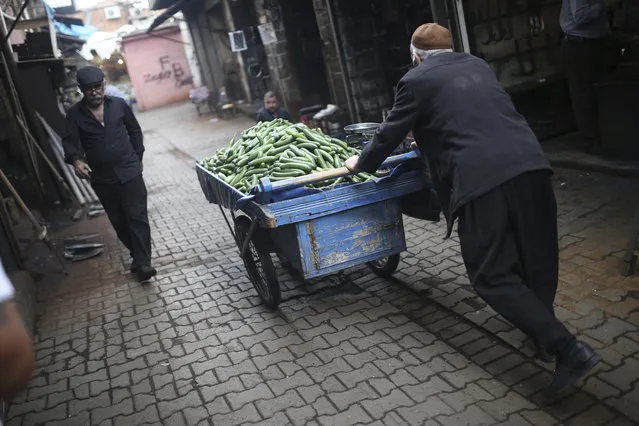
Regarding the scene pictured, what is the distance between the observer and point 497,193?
3.27m

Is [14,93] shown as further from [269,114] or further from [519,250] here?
[519,250]

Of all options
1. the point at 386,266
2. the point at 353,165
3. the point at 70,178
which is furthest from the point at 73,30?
the point at 353,165

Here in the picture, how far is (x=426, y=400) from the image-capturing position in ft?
11.4

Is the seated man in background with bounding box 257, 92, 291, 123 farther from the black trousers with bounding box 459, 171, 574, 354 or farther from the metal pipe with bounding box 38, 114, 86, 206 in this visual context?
the black trousers with bounding box 459, 171, 574, 354

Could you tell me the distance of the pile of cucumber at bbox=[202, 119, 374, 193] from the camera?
15.3ft

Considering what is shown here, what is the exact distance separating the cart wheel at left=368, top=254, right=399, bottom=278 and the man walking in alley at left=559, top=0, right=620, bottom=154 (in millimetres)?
3496

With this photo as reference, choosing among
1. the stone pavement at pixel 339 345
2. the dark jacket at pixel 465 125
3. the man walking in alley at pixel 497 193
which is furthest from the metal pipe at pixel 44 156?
the man walking in alley at pixel 497 193

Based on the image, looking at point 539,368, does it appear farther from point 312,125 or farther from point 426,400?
point 312,125

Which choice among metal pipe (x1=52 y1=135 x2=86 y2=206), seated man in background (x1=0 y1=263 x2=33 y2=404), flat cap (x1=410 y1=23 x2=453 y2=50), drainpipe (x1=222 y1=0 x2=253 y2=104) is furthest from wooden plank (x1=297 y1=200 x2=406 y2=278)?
drainpipe (x1=222 y1=0 x2=253 y2=104)

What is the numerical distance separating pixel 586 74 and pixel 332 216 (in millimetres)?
4270

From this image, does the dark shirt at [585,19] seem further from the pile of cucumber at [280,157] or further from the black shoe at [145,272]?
the black shoe at [145,272]

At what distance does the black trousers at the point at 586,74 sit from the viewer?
22.2 feet

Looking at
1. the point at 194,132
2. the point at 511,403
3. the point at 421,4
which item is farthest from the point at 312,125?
the point at 194,132

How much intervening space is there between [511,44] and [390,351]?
568cm
